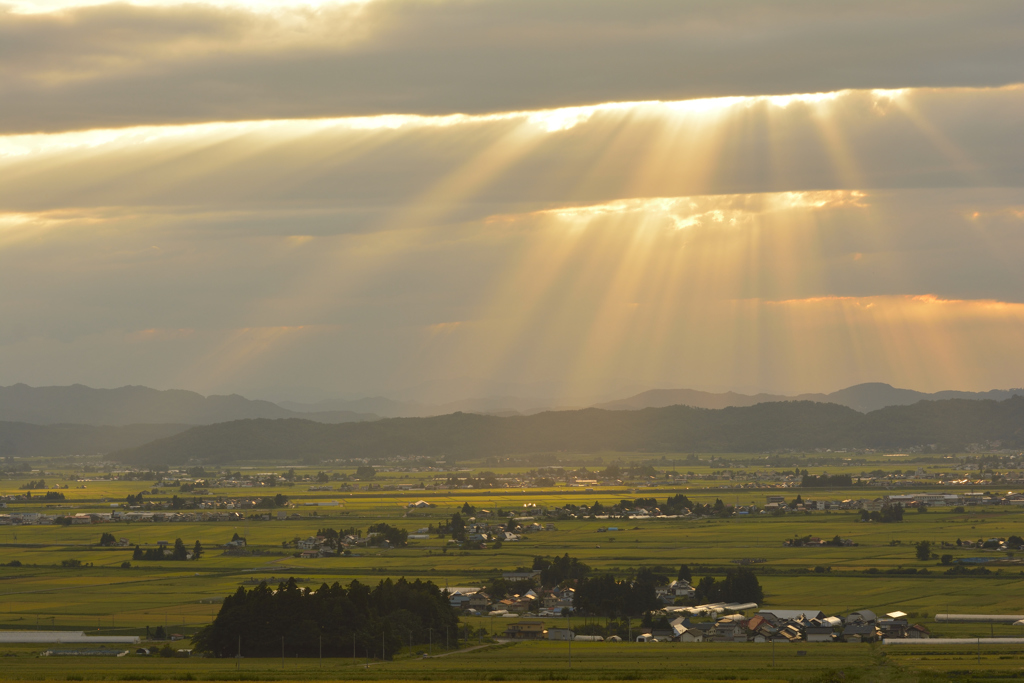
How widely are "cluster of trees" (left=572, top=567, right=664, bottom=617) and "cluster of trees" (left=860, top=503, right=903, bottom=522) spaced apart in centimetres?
5697

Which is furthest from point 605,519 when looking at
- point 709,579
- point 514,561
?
point 709,579

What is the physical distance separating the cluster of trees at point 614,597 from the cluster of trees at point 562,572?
759cm

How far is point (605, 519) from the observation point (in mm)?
141500

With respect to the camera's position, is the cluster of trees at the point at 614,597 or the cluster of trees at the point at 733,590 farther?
the cluster of trees at the point at 733,590

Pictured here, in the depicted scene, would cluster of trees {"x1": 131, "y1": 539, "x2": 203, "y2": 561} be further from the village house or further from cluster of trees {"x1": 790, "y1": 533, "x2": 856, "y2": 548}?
cluster of trees {"x1": 790, "y1": 533, "x2": 856, "y2": 548}

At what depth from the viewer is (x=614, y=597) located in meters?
78.7

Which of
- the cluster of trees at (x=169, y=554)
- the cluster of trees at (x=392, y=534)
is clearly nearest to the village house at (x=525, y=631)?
the cluster of trees at (x=392, y=534)

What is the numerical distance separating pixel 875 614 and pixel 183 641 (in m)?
38.6

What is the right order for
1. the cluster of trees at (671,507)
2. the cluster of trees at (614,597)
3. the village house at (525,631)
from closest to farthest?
the village house at (525,631), the cluster of trees at (614,597), the cluster of trees at (671,507)

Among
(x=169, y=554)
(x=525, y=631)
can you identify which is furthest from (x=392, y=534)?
(x=525, y=631)

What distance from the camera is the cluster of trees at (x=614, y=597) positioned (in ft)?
255

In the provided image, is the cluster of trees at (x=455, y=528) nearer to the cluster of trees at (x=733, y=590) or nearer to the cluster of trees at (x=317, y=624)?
the cluster of trees at (x=733, y=590)

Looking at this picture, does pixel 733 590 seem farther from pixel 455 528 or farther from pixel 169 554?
pixel 169 554

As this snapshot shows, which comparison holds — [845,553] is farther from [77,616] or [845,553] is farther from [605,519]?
[77,616]
